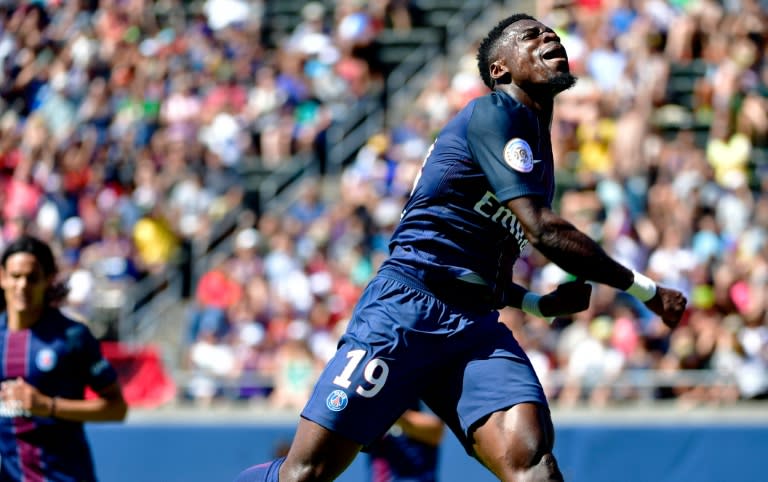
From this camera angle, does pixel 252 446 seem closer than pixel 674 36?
Yes

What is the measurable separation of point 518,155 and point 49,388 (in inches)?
121

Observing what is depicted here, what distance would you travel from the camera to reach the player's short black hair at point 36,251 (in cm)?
712

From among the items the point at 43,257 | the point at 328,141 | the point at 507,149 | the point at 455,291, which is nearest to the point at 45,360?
the point at 43,257

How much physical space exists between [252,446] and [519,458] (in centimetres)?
760

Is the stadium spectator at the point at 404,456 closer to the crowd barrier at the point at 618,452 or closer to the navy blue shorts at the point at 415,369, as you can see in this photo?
the navy blue shorts at the point at 415,369

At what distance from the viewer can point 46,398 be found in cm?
675

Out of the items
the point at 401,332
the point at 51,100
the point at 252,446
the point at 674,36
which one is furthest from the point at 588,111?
the point at 401,332

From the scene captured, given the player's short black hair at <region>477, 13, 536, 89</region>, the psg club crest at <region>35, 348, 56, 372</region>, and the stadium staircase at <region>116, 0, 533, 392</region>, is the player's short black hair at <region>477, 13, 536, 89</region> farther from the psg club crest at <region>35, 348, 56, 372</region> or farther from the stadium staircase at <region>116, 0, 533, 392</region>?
the stadium staircase at <region>116, 0, 533, 392</region>

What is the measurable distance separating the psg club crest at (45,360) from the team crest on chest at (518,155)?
2.94 meters

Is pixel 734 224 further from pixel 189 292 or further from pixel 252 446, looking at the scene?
pixel 189 292

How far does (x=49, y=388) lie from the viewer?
7.01 metres

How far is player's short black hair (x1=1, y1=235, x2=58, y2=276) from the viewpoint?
7.12 m

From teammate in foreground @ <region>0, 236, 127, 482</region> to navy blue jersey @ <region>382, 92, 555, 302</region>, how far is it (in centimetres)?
207

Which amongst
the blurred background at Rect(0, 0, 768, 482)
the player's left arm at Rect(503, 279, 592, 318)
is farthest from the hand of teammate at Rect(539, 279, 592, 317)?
the blurred background at Rect(0, 0, 768, 482)
